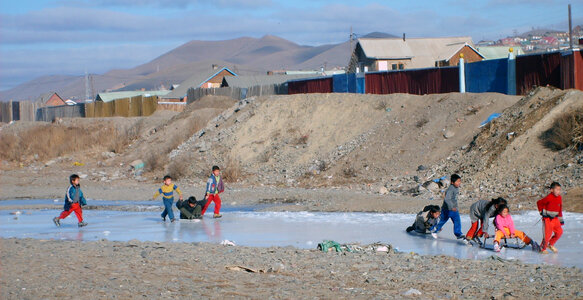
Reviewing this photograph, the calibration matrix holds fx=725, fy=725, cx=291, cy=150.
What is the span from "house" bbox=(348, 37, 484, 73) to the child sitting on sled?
59.1m

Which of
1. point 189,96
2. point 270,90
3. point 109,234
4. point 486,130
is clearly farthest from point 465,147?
point 189,96

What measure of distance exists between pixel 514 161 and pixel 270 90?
89.5 ft

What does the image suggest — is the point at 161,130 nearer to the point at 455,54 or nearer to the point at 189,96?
the point at 189,96

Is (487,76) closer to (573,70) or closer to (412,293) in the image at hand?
(573,70)

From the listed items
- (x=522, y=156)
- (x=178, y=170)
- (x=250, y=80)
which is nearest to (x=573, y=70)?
(x=522, y=156)

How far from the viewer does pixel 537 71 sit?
1078 inches

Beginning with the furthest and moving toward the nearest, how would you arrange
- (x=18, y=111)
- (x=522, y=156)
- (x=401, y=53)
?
(x=18, y=111) < (x=401, y=53) < (x=522, y=156)

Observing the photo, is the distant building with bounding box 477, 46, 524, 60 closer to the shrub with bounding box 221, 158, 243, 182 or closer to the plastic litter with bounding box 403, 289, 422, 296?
the shrub with bounding box 221, 158, 243, 182

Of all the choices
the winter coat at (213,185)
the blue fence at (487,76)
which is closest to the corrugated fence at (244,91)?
the blue fence at (487,76)

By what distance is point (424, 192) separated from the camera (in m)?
22.4

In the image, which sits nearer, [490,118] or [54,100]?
[490,118]

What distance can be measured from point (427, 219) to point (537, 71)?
15.2 meters

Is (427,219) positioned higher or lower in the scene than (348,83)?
lower

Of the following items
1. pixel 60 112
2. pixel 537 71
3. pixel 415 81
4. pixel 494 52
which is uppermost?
pixel 494 52
